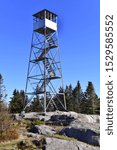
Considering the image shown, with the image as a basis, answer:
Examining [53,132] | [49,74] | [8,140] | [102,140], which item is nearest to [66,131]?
[53,132]

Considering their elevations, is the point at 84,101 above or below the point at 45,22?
below

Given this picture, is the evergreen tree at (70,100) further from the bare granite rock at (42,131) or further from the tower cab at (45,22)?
the bare granite rock at (42,131)

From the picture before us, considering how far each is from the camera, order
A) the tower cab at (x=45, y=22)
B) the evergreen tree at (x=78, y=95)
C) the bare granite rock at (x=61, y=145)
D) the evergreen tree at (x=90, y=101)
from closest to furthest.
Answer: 1. the bare granite rock at (x=61, y=145)
2. the tower cab at (x=45, y=22)
3. the evergreen tree at (x=90, y=101)
4. the evergreen tree at (x=78, y=95)

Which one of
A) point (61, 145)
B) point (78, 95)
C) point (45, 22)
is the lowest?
point (61, 145)

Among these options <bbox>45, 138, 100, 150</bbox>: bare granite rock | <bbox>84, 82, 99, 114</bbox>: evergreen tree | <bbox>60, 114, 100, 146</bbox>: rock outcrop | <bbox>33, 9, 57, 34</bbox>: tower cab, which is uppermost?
<bbox>33, 9, 57, 34</bbox>: tower cab

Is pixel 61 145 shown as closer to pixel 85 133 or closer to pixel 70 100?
pixel 85 133

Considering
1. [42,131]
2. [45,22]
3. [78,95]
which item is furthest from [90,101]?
[42,131]

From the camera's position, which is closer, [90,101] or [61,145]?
[61,145]

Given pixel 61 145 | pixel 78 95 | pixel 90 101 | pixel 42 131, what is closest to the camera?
pixel 61 145

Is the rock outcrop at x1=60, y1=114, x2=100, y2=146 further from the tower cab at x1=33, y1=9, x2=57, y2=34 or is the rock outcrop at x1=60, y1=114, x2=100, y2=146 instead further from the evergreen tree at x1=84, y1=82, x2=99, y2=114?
Answer: the evergreen tree at x1=84, y1=82, x2=99, y2=114

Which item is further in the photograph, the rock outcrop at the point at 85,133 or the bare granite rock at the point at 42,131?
the bare granite rock at the point at 42,131

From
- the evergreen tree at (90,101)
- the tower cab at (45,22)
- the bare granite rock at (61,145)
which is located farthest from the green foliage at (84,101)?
the bare granite rock at (61,145)

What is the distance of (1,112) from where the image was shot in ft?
69.7

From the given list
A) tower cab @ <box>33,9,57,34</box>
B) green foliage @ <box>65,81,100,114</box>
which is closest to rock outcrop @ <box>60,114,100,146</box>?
tower cab @ <box>33,9,57,34</box>
